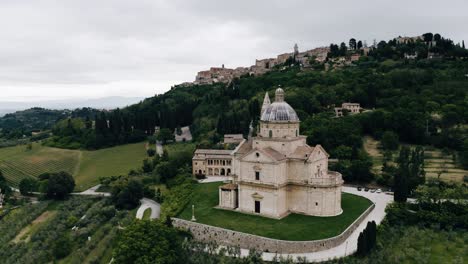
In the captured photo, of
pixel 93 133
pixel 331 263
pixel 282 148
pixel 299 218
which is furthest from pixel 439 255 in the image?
pixel 93 133

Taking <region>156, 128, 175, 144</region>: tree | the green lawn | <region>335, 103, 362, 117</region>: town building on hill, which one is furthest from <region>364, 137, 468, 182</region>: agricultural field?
the green lawn

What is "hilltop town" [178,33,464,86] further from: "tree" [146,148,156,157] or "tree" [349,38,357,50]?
"tree" [146,148,156,157]

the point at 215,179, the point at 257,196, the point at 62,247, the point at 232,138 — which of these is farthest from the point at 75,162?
the point at 257,196

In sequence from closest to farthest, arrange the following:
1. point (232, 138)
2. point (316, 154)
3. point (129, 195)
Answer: point (316, 154), point (129, 195), point (232, 138)

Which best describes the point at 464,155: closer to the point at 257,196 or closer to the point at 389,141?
the point at 389,141

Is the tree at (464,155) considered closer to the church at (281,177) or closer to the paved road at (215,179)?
the church at (281,177)
